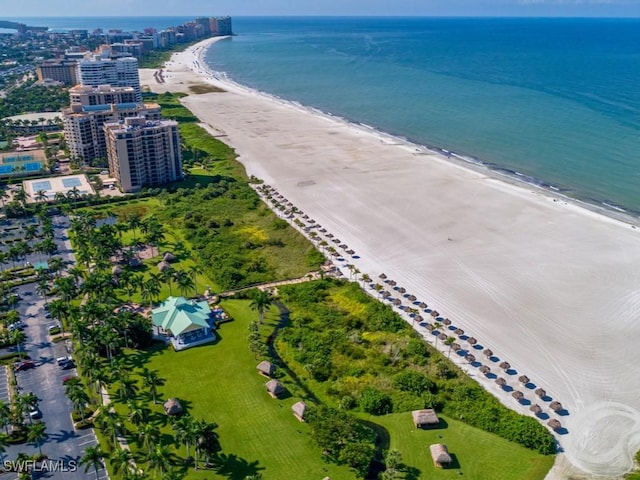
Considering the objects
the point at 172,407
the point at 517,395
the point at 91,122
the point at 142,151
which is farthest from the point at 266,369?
the point at 91,122

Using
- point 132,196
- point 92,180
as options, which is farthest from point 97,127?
point 132,196

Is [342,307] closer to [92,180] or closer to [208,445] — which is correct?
[208,445]

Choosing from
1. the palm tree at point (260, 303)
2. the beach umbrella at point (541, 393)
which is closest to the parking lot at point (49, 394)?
the palm tree at point (260, 303)

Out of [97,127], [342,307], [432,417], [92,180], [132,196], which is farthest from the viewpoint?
[97,127]

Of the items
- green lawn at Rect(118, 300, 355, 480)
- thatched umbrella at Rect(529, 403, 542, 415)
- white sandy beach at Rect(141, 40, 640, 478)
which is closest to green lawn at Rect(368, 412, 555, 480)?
white sandy beach at Rect(141, 40, 640, 478)

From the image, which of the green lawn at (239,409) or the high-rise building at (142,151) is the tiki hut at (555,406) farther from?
the high-rise building at (142,151)
